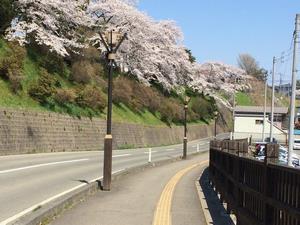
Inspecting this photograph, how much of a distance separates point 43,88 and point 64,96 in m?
4.23

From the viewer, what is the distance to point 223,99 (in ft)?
382

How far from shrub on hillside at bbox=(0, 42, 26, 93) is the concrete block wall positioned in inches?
108

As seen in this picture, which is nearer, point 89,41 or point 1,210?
point 1,210

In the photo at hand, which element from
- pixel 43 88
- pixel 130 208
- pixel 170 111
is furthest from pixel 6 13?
Answer: pixel 170 111

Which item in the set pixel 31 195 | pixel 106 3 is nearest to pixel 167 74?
pixel 106 3

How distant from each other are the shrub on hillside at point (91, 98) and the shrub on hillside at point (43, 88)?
4.86 metres

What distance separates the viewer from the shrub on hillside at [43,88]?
41.6m

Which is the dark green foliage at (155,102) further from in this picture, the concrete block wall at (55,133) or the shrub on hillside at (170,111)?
the concrete block wall at (55,133)

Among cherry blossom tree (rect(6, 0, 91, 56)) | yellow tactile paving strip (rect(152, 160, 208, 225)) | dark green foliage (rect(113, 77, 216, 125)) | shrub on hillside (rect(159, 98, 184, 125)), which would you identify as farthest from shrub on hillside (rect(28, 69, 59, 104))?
shrub on hillside (rect(159, 98, 184, 125))

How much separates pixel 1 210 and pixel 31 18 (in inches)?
1514

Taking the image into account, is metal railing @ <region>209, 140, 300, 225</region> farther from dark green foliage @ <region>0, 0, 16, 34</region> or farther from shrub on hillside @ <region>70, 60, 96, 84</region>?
shrub on hillside @ <region>70, 60, 96, 84</region>

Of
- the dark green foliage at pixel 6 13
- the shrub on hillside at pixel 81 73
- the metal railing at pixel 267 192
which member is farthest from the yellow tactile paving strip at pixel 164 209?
the shrub on hillside at pixel 81 73

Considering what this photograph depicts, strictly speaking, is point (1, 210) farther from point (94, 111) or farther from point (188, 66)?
point (188, 66)

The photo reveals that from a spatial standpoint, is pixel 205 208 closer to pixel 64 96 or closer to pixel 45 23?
pixel 64 96
